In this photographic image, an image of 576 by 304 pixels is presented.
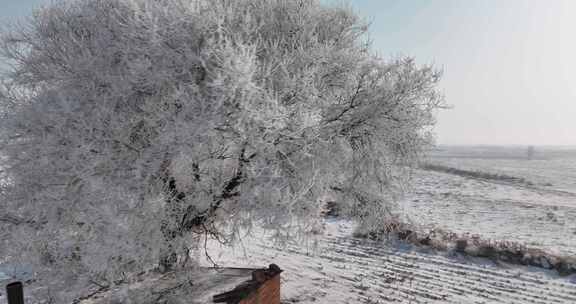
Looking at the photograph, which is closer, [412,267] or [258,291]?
[258,291]

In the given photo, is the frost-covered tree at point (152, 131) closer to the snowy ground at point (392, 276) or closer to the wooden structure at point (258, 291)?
the wooden structure at point (258, 291)

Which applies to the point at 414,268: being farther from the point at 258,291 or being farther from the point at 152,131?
the point at 152,131

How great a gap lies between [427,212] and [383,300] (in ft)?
→ 43.6

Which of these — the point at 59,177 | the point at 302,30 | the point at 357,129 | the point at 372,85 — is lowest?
the point at 59,177

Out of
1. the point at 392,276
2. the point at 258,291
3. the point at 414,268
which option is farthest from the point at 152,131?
the point at 414,268

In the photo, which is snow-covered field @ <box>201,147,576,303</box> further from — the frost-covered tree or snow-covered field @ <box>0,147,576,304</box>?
the frost-covered tree

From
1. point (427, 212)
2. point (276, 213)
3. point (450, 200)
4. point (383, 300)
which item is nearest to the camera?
point (276, 213)

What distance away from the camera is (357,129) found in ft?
24.5

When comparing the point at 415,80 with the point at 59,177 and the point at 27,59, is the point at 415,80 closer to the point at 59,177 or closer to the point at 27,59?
the point at 59,177

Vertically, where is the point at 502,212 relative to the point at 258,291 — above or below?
below

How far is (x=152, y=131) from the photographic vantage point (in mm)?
6129

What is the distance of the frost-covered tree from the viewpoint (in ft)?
17.6

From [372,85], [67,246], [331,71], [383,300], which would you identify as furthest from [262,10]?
[383,300]

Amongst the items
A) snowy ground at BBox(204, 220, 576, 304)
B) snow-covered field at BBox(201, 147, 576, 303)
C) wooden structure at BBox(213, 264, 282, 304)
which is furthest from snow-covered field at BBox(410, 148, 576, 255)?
wooden structure at BBox(213, 264, 282, 304)
